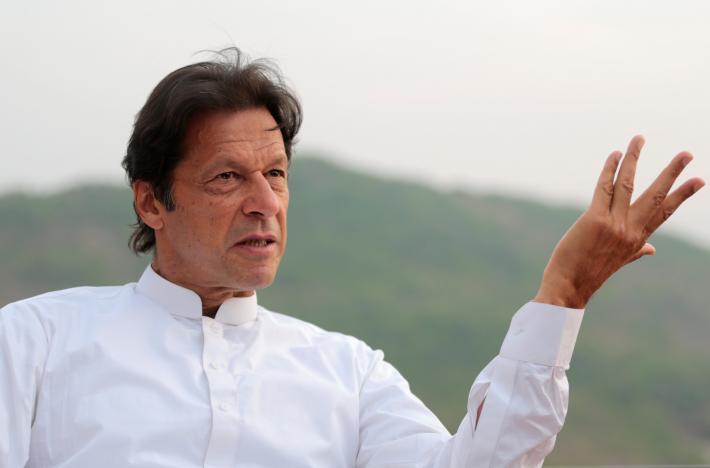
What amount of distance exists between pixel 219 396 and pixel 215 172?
0.49m

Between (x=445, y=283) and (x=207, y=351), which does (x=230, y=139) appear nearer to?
(x=207, y=351)

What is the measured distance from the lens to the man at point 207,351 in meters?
2.06

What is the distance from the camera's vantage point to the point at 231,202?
223 cm

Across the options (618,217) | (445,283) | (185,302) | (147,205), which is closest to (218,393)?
(185,302)

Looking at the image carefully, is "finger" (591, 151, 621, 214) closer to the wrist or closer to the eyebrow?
the wrist

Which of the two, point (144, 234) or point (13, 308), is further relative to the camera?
point (144, 234)

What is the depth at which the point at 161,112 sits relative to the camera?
91.4 inches

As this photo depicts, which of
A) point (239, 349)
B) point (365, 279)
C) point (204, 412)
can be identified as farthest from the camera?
point (365, 279)

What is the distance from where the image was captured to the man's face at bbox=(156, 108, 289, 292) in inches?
87.5

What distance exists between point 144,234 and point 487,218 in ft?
66.1

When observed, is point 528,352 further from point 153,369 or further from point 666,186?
point 153,369

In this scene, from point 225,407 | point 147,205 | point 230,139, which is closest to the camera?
point 225,407

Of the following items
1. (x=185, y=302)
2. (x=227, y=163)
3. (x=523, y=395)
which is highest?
(x=227, y=163)

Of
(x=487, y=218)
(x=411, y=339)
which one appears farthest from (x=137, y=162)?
(x=487, y=218)
